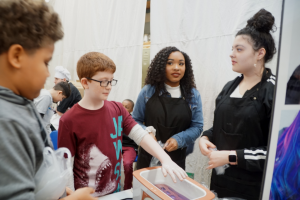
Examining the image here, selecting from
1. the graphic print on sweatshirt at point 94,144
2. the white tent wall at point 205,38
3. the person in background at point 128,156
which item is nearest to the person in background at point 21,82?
the graphic print on sweatshirt at point 94,144

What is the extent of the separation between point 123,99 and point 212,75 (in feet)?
3.81

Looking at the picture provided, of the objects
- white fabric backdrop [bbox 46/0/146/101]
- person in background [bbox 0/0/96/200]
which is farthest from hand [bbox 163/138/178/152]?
white fabric backdrop [bbox 46/0/146/101]

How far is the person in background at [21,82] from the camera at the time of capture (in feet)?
1.11

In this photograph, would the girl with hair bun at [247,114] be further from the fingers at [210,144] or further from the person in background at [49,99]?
the person in background at [49,99]

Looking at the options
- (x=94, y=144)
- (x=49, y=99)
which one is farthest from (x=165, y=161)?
(x=49, y=99)

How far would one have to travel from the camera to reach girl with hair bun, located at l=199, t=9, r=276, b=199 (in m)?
0.78

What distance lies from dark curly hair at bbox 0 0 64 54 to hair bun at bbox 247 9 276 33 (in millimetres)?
761

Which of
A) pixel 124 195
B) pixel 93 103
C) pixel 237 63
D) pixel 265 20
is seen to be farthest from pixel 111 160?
pixel 265 20

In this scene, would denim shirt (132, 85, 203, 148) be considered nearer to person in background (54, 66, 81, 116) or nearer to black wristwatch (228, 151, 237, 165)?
black wristwatch (228, 151, 237, 165)

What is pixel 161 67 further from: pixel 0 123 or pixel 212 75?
pixel 0 123

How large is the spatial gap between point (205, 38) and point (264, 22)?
0.74 meters

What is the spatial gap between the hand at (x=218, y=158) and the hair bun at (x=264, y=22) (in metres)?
0.54

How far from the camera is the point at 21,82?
40 cm

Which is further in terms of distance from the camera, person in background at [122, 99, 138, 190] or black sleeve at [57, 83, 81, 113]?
black sleeve at [57, 83, 81, 113]
